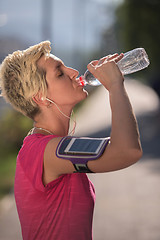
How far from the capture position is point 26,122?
13375 millimetres

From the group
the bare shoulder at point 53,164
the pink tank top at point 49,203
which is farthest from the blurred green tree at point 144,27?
the bare shoulder at point 53,164

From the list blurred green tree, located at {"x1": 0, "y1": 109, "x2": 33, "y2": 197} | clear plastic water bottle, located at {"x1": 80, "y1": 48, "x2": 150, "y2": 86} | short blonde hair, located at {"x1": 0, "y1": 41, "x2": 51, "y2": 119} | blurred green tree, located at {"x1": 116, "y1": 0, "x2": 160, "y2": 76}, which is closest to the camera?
short blonde hair, located at {"x1": 0, "y1": 41, "x2": 51, "y2": 119}

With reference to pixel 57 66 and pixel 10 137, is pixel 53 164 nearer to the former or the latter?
pixel 57 66

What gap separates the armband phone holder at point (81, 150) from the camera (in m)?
2.10

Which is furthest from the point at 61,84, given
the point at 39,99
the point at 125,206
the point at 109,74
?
the point at 125,206

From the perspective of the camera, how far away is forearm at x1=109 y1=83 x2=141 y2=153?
204 cm

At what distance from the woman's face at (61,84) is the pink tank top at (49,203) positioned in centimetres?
28

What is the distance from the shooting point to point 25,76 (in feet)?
8.41

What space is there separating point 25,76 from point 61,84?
0.21 m

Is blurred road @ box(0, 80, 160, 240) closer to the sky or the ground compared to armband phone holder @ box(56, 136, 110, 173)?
closer to the ground

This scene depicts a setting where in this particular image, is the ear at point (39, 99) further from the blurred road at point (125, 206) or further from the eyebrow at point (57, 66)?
the blurred road at point (125, 206)

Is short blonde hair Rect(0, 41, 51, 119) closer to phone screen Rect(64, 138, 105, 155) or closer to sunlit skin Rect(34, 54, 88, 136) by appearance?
sunlit skin Rect(34, 54, 88, 136)

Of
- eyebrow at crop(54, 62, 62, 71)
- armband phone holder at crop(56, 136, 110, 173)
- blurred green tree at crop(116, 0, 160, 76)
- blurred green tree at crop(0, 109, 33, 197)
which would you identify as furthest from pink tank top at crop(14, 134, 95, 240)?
blurred green tree at crop(116, 0, 160, 76)

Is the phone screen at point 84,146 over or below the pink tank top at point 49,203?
over
